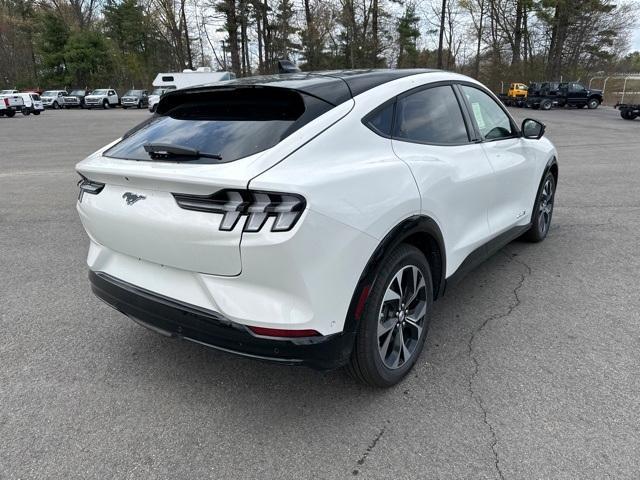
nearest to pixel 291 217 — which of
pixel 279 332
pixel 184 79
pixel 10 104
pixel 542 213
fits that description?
pixel 279 332

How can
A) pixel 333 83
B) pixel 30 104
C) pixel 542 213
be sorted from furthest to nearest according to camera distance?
pixel 30 104, pixel 542 213, pixel 333 83

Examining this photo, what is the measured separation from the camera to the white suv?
205 cm

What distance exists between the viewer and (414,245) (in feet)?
9.25

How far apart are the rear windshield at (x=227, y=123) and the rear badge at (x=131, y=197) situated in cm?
21

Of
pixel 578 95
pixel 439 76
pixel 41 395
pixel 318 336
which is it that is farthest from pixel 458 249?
pixel 578 95

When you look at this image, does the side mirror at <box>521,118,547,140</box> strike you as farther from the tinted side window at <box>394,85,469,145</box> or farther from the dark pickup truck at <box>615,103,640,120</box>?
the dark pickup truck at <box>615,103,640,120</box>

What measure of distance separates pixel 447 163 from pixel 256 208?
4.77ft

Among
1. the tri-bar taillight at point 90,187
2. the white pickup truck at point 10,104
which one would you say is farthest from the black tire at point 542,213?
the white pickup truck at point 10,104

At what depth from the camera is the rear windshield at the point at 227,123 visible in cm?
226

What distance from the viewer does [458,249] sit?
3.16m

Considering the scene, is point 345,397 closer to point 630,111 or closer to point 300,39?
point 630,111

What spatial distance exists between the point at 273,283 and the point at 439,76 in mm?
2084

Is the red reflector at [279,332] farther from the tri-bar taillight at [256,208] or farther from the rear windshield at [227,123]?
the rear windshield at [227,123]

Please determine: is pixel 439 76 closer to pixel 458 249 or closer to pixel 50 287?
pixel 458 249
